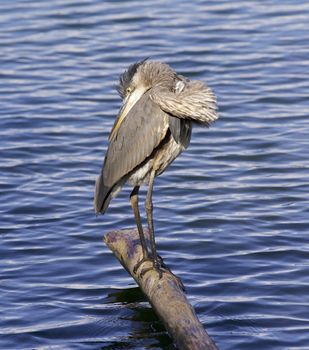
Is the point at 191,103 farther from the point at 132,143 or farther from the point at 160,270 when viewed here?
the point at 160,270

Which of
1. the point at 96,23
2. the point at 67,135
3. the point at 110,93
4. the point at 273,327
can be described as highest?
the point at 96,23

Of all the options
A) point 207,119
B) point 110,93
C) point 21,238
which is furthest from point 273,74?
point 207,119

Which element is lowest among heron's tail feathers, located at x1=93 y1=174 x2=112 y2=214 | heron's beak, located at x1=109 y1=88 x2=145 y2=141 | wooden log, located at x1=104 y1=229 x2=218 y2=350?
wooden log, located at x1=104 y1=229 x2=218 y2=350

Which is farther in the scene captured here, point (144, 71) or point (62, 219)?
point (62, 219)

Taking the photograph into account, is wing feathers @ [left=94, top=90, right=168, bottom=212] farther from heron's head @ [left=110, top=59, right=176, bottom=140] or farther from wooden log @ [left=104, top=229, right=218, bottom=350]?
wooden log @ [left=104, top=229, right=218, bottom=350]

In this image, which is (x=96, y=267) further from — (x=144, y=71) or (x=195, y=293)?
(x=144, y=71)

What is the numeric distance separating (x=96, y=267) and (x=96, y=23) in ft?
25.0

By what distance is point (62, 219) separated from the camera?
10359 mm

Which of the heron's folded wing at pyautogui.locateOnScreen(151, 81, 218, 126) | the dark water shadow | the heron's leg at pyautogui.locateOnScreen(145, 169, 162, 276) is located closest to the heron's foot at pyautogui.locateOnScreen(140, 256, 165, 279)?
the heron's leg at pyautogui.locateOnScreen(145, 169, 162, 276)

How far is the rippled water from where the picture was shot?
8.34m

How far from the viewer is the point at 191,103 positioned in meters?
7.95

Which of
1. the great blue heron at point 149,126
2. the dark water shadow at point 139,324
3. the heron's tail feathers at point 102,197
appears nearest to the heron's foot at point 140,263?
the great blue heron at point 149,126

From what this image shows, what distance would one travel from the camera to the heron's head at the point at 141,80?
8.30 metres

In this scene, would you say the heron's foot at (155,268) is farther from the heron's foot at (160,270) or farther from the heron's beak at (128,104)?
the heron's beak at (128,104)
